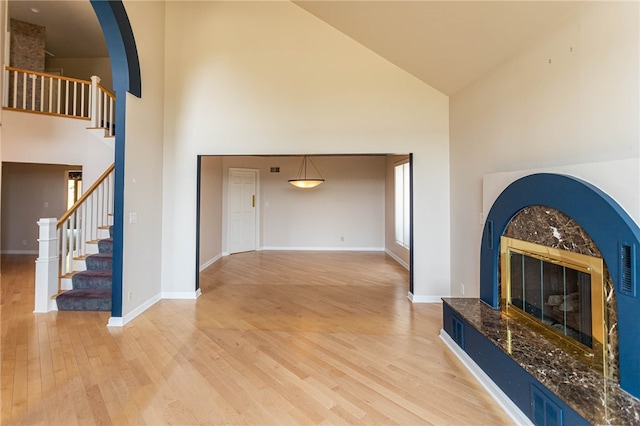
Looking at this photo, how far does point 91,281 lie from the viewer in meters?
3.71

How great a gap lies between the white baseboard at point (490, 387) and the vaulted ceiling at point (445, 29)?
8.60 feet

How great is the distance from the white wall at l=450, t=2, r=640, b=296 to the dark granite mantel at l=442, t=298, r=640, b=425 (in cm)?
94

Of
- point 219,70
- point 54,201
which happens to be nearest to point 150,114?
point 219,70

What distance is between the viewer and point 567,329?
6.40 ft

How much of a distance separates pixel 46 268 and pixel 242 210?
4159 mm

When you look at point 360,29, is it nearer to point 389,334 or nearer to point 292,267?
point 389,334

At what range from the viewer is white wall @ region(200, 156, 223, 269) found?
5.54 meters

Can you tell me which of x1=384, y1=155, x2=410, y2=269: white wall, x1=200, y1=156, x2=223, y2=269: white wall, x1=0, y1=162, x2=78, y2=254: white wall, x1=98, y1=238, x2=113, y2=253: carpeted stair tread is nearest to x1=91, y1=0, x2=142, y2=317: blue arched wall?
x1=98, y1=238, x2=113, y2=253: carpeted stair tread

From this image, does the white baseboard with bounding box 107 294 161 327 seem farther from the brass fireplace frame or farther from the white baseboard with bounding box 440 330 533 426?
the brass fireplace frame

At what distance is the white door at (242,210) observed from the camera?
23.1ft

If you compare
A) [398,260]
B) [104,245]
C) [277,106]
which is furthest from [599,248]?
[104,245]

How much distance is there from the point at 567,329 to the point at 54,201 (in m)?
9.65

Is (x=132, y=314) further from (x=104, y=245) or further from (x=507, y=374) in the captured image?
(x=507, y=374)

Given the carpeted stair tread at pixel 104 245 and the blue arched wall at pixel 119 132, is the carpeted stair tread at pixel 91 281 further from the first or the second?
the blue arched wall at pixel 119 132
